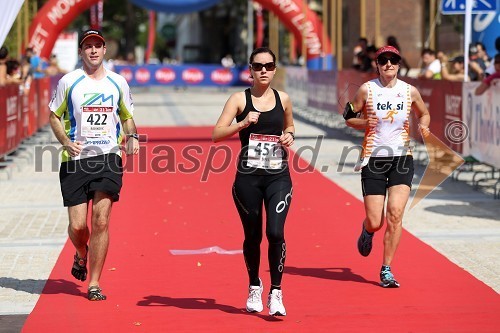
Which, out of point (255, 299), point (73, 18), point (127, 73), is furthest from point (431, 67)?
point (127, 73)

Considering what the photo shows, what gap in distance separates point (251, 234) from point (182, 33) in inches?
4863

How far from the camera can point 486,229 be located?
11641 mm

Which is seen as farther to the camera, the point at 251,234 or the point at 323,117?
the point at 323,117

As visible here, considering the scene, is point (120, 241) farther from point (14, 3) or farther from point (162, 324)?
point (162, 324)

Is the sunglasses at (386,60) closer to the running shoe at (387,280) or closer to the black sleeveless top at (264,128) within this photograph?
the black sleeveless top at (264,128)

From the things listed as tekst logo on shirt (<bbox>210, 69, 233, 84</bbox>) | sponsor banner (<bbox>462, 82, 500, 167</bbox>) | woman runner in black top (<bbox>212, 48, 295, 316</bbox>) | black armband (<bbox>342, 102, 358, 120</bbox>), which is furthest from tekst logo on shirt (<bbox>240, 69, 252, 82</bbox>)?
woman runner in black top (<bbox>212, 48, 295, 316</bbox>)

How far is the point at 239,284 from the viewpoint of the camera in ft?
28.7

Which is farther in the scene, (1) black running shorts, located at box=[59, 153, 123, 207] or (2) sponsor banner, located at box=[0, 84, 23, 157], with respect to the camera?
(2) sponsor banner, located at box=[0, 84, 23, 157]

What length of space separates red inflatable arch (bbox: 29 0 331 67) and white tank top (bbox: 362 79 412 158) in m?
26.7

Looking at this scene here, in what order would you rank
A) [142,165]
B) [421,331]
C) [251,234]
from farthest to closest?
[142,165] < [251,234] < [421,331]

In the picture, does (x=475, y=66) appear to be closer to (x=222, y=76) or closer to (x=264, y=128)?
(x=264, y=128)

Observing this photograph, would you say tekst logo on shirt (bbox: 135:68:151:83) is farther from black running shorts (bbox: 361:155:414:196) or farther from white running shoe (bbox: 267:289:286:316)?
white running shoe (bbox: 267:289:286:316)

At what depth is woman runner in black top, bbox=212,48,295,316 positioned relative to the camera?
7.50 metres

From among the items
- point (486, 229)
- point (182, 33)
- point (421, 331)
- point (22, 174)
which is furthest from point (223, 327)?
point (182, 33)
